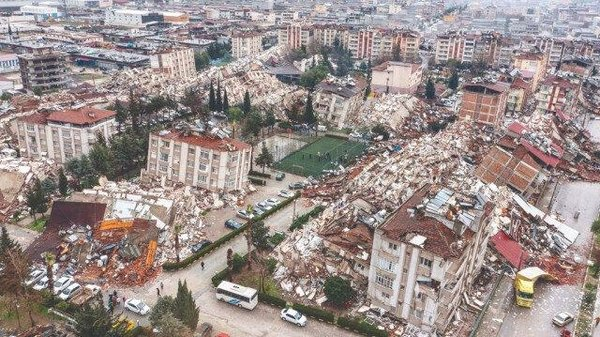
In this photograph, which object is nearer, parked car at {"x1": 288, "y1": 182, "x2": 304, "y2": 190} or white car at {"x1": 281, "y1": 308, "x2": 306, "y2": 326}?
white car at {"x1": 281, "y1": 308, "x2": 306, "y2": 326}

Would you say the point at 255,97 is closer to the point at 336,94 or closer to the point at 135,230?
the point at 336,94

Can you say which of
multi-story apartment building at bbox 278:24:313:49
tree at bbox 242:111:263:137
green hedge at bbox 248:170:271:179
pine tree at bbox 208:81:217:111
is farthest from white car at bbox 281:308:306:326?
multi-story apartment building at bbox 278:24:313:49

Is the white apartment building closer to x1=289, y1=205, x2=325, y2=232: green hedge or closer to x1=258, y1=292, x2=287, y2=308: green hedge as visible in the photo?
x1=289, y1=205, x2=325, y2=232: green hedge

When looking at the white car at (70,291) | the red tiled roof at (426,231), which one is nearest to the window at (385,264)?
the red tiled roof at (426,231)

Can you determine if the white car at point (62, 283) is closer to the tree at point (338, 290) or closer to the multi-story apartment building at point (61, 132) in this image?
the tree at point (338, 290)

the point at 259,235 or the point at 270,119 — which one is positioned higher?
the point at 270,119

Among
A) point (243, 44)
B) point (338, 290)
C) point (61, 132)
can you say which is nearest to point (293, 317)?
point (338, 290)

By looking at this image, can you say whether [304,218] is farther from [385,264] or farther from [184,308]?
[184,308]
